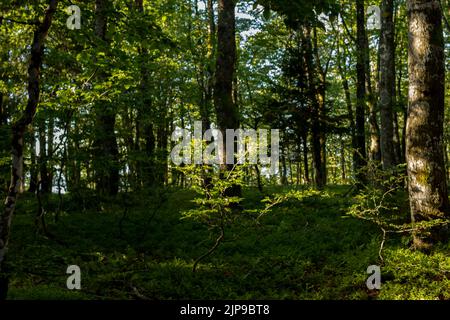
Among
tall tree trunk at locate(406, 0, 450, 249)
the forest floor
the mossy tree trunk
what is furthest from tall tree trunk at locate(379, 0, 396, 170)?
tall tree trunk at locate(406, 0, 450, 249)

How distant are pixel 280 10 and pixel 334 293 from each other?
5.34 m

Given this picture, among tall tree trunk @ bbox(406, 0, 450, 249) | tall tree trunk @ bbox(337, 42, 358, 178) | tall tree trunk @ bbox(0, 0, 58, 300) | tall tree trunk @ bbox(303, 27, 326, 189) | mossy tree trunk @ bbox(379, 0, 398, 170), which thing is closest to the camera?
tall tree trunk @ bbox(0, 0, 58, 300)

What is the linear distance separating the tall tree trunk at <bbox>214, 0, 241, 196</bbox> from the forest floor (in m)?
2.56

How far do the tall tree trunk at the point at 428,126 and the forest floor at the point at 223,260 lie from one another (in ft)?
2.43

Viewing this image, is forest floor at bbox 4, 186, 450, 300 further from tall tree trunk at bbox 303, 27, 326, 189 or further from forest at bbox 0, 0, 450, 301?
tall tree trunk at bbox 303, 27, 326, 189

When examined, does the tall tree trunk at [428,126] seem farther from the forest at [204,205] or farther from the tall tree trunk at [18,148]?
the tall tree trunk at [18,148]

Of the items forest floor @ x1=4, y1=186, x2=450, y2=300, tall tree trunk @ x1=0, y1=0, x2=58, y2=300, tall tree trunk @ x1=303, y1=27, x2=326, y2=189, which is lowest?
forest floor @ x1=4, y1=186, x2=450, y2=300

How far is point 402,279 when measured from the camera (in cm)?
668

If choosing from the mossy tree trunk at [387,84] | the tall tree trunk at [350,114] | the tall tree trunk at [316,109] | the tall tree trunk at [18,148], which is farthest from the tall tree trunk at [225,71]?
the tall tree trunk at [350,114]

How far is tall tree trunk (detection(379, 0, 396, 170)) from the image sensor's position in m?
10.8

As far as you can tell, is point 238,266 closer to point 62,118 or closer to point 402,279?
point 402,279

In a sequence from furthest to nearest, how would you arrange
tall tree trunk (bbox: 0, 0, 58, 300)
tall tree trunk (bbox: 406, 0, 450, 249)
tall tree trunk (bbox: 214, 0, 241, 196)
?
tall tree trunk (bbox: 214, 0, 241, 196)
tall tree trunk (bbox: 406, 0, 450, 249)
tall tree trunk (bbox: 0, 0, 58, 300)

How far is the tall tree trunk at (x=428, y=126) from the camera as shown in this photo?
746 cm
